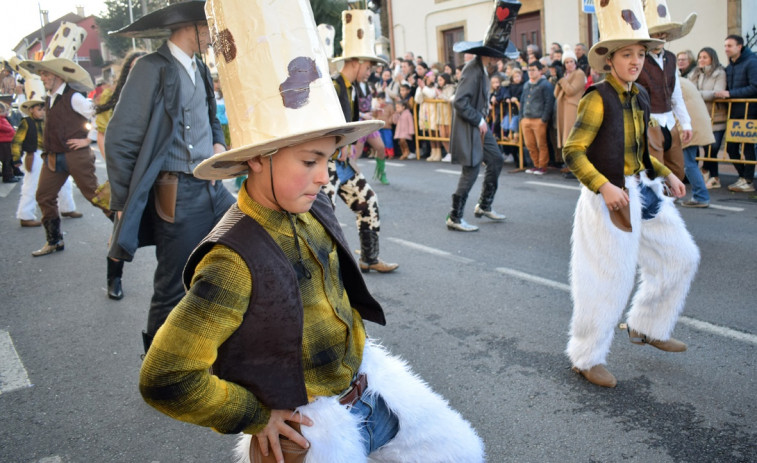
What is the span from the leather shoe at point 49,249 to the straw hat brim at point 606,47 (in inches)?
259

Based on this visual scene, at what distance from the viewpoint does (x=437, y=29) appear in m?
23.2

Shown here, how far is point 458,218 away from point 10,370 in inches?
191

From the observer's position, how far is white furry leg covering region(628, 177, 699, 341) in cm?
382

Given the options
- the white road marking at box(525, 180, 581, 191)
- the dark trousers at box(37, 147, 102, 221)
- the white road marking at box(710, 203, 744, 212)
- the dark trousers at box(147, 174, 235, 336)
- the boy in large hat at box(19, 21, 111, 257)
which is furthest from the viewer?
the white road marking at box(525, 180, 581, 191)

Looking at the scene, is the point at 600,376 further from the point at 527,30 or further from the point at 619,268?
the point at 527,30

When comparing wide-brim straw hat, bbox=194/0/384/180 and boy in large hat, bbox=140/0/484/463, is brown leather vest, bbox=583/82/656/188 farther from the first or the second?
wide-brim straw hat, bbox=194/0/384/180

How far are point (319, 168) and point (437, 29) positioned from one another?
73.5 feet

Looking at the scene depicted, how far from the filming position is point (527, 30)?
20.1 metres

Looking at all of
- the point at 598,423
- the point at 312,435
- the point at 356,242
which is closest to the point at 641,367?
the point at 598,423

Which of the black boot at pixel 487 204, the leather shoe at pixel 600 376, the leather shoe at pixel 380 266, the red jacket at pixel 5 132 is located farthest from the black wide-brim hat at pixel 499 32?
the red jacket at pixel 5 132

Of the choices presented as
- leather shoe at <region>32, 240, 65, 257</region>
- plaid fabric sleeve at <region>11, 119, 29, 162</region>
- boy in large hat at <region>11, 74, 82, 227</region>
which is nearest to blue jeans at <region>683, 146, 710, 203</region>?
leather shoe at <region>32, 240, 65, 257</region>

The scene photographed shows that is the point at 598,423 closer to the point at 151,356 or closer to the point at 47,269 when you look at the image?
the point at 151,356

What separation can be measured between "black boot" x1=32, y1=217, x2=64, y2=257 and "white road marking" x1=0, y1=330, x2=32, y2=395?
9.90ft

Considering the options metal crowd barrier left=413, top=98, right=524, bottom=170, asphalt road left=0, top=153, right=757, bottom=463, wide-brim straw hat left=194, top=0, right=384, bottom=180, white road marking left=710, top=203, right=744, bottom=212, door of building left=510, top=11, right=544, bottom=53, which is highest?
door of building left=510, top=11, right=544, bottom=53
